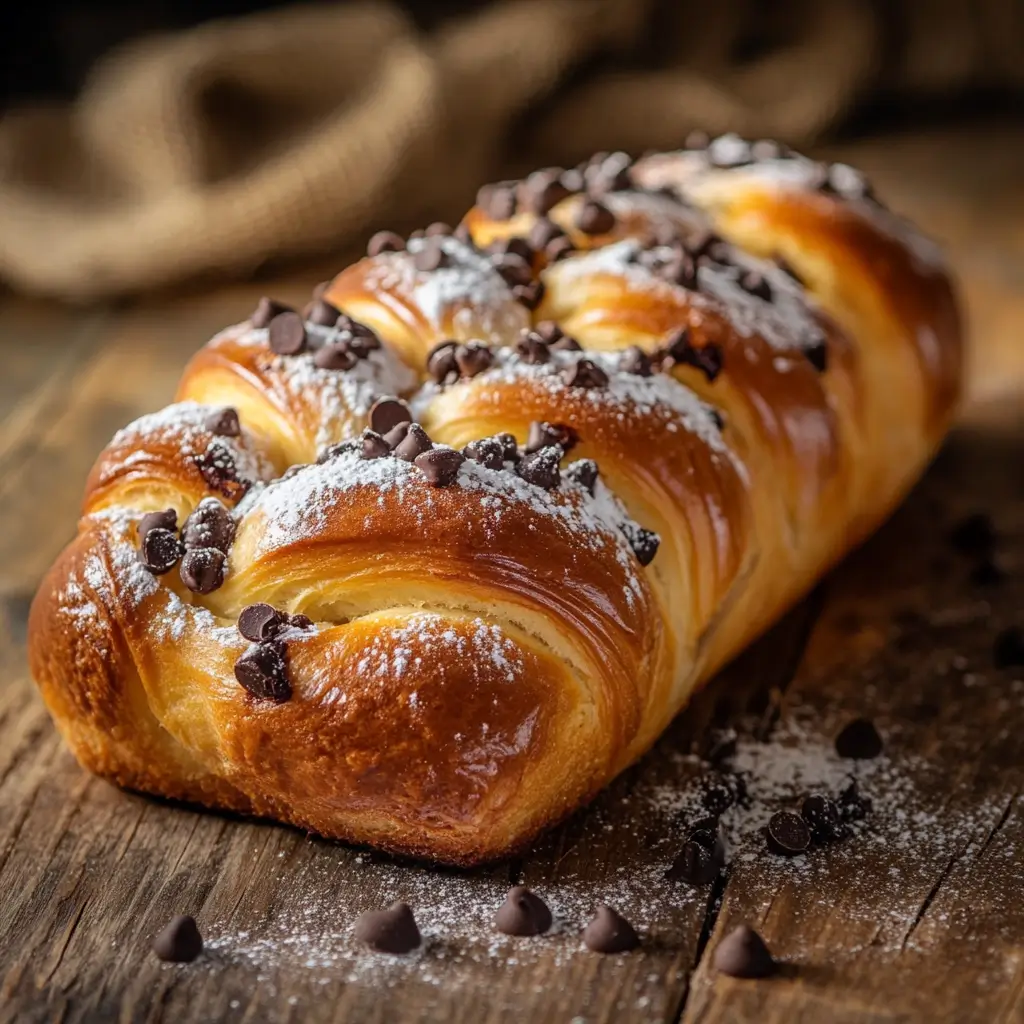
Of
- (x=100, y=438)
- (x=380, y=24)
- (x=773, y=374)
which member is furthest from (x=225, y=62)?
(x=773, y=374)

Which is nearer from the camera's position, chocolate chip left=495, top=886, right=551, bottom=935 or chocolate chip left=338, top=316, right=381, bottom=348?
chocolate chip left=495, top=886, right=551, bottom=935

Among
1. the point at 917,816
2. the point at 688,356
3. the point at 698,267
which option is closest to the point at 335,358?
the point at 688,356

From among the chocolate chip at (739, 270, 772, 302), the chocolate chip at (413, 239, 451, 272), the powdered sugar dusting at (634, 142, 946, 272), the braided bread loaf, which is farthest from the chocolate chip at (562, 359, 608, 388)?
the powdered sugar dusting at (634, 142, 946, 272)

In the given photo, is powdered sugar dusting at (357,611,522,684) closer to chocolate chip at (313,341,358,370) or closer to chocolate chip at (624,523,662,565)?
chocolate chip at (624,523,662,565)

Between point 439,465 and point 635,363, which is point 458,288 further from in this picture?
point 439,465

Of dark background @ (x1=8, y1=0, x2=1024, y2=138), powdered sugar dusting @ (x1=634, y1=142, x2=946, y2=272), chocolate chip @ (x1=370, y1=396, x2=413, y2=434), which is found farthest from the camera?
dark background @ (x1=8, y1=0, x2=1024, y2=138)
